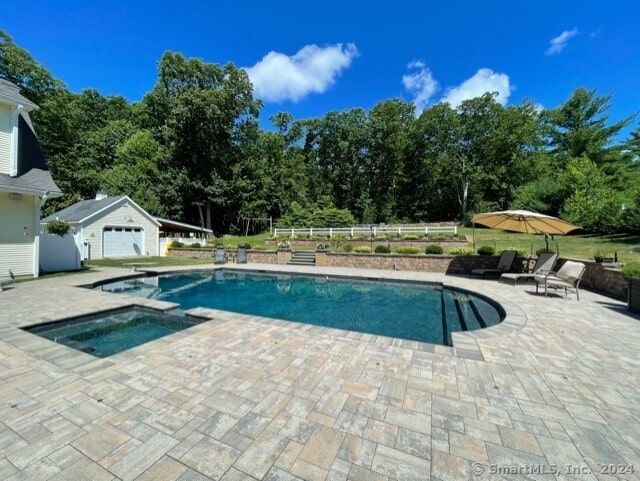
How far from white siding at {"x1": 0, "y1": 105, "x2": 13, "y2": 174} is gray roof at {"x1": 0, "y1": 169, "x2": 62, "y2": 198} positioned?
37cm

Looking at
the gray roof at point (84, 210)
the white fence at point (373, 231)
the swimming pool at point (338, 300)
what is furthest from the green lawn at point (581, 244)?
the gray roof at point (84, 210)


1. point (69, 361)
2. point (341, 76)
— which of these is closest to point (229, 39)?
point (341, 76)

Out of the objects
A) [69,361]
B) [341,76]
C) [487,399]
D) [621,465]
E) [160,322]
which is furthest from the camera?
[341,76]

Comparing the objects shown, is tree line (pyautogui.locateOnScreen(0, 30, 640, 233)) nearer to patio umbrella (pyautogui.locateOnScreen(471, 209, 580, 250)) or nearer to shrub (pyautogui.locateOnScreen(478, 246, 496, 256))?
shrub (pyautogui.locateOnScreen(478, 246, 496, 256))

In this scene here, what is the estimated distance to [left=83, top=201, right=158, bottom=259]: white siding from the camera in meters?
17.5

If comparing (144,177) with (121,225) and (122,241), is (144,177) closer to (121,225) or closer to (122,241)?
(121,225)

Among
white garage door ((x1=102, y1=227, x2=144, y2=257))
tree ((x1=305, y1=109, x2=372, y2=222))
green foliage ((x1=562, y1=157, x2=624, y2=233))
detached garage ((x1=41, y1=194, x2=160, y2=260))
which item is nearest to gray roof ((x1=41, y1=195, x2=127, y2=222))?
detached garage ((x1=41, y1=194, x2=160, y2=260))

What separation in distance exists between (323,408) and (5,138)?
13996 millimetres

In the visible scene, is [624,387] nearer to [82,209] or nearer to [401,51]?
[82,209]

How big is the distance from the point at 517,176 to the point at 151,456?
3687 cm

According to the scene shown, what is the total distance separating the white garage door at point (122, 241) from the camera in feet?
59.9

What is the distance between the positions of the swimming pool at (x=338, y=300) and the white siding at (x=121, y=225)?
9186 millimetres

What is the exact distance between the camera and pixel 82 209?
18500 mm

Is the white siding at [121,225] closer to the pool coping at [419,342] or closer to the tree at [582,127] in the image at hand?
the pool coping at [419,342]
